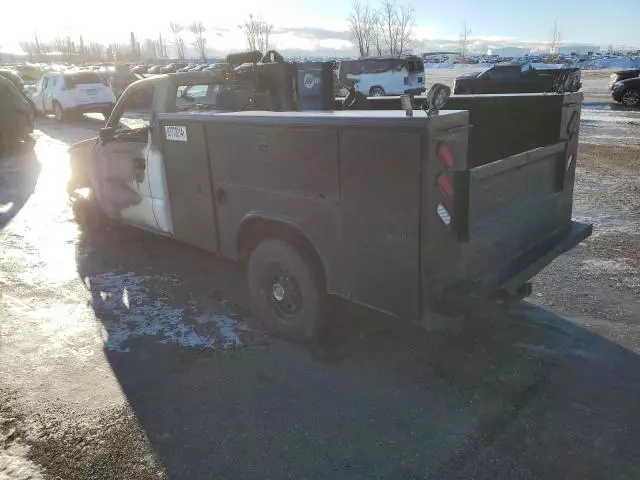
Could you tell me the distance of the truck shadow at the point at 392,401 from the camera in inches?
113

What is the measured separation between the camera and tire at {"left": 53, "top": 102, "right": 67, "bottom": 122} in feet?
63.2

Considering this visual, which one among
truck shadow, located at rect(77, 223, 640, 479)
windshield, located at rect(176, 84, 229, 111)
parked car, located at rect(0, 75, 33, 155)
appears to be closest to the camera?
truck shadow, located at rect(77, 223, 640, 479)

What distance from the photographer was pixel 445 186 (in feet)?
10.0

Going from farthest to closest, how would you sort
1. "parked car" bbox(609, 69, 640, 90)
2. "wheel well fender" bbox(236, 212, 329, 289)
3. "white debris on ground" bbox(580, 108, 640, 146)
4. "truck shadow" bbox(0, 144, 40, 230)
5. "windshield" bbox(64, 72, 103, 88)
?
"parked car" bbox(609, 69, 640, 90) < "windshield" bbox(64, 72, 103, 88) < "white debris on ground" bbox(580, 108, 640, 146) < "truck shadow" bbox(0, 144, 40, 230) < "wheel well fender" bbox(236, 212, 329, 289)

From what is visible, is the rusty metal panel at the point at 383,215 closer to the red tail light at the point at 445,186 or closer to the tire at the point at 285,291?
the red tail light at the point at 445,186

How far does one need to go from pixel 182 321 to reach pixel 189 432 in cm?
153

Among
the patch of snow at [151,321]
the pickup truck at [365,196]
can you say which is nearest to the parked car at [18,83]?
the pickup truck at [365,196]

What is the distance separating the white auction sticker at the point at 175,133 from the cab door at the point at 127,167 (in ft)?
1.35

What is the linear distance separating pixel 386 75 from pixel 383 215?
72.6 ft

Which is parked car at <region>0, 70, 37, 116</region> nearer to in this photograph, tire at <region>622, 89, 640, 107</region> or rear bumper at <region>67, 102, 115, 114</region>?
rear bumper at <region>67, 102, 115, 114</region>

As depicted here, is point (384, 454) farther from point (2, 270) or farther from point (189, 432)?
point (2, 270)

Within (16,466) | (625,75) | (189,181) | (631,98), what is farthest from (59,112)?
(625,75)

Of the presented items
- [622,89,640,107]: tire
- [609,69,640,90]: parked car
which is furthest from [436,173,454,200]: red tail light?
[609,69,640,90]: parked car

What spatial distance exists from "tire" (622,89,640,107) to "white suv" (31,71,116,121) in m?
19.0
